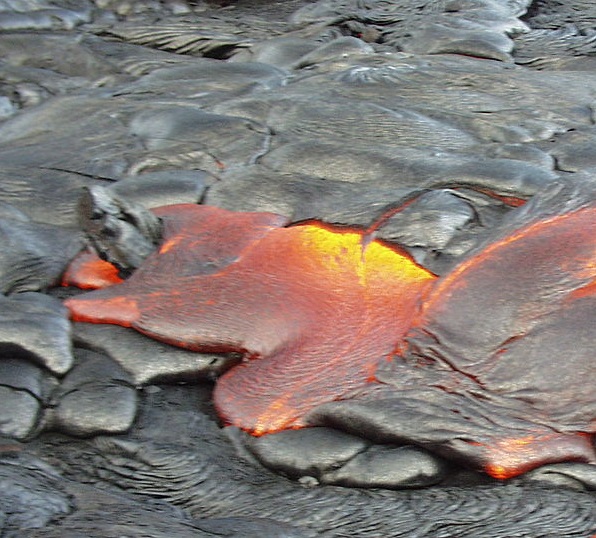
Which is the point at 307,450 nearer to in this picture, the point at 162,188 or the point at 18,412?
the point at 18,412

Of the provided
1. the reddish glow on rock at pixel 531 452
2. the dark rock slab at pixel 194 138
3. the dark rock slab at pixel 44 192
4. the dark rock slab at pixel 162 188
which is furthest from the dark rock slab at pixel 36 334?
the reddish glow on rock at pixel 531 452

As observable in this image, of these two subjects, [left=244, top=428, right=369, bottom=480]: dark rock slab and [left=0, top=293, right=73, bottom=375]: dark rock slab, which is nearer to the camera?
[left=244, top=428, right=369, bottom=480]: dark rock slab

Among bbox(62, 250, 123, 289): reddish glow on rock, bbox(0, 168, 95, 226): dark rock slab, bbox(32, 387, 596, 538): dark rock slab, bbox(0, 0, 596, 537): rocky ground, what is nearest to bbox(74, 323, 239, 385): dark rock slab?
bbox(0, 0, 596, 537): rocky ground

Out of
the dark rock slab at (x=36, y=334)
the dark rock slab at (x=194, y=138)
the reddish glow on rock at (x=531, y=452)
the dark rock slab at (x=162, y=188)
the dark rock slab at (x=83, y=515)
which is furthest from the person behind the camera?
the dark rock slab at (x=194, y=138)

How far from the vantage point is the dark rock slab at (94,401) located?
2.27m

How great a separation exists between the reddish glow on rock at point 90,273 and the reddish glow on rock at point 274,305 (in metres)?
0.09

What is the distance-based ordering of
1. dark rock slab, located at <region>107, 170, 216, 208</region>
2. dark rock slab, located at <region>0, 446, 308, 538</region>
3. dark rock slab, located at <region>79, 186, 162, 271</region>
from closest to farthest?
dark rock slab, located at <region>0, 446, 308, 538</region> < dark rock slab, located at <region>79, 186, 162, 271</region> < dark rock slab, located at <region>107, 170, 216, 208</region>

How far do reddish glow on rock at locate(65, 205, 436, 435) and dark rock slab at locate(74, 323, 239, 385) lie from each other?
29 mm

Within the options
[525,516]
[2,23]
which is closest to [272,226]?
[525,516]

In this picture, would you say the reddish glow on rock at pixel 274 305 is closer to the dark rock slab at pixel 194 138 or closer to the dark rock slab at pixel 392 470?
the dark rock slab at pixel 392 470

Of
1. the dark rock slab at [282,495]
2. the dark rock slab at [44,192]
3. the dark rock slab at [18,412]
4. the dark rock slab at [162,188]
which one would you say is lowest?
the dark rock slab at [282,495]

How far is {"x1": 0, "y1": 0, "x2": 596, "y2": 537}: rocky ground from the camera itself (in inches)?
81.6

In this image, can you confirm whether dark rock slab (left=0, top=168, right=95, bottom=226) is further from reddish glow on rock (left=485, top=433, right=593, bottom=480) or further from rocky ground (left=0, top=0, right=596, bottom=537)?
reddish glow on rock (left=485, top=433, right=593, bottom=480)

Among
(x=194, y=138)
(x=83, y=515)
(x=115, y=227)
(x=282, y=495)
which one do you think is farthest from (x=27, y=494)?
(x=194, y=138)
